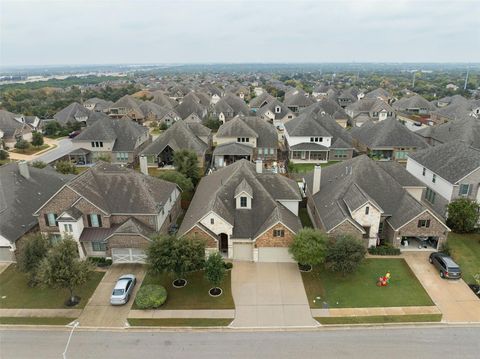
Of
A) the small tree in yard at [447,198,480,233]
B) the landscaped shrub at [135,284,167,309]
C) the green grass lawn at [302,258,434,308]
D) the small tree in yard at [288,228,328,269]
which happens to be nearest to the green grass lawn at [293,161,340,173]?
the small tree in yard at [447,198,480,233]

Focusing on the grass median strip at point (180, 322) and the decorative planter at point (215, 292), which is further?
the decorative planter at point (215, 292)

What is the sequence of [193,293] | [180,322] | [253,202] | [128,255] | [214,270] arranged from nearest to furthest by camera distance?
[180,322]
[214,270]
[193,293]
[128,255]
[253,202]

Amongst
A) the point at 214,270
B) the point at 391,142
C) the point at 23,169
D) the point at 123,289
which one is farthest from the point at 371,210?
the point at 23,169

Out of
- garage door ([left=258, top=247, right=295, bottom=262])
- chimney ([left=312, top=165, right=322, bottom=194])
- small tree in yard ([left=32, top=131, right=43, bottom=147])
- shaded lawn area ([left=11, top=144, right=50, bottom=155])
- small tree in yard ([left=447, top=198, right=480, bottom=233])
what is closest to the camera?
garage door ([left=258, top=247, right=295, bottom=262])

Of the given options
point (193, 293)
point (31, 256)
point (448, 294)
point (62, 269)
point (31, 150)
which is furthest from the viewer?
point (31, 150)

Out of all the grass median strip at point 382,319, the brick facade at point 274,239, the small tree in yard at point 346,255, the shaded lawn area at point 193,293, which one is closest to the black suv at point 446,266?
the grass median strip at point 382,319

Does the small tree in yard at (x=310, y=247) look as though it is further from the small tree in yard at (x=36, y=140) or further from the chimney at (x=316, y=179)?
the small tree in yard at (x=36, y=140)

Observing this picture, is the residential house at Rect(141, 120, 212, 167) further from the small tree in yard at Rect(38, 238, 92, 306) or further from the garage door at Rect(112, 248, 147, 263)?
the small tree in yard at Rect(38, 238, 92, 306)

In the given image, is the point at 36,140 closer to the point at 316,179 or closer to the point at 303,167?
the point at 303,167
